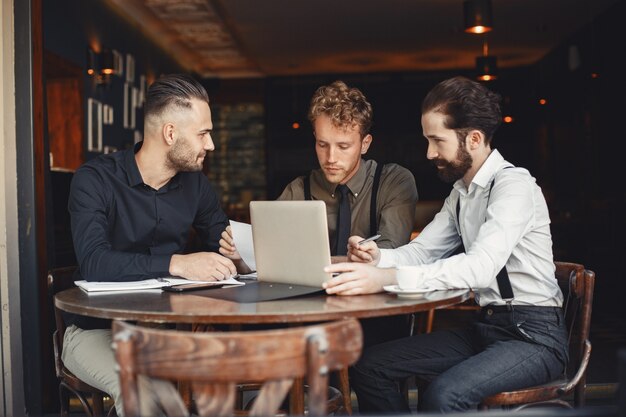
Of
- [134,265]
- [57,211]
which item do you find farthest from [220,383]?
[57,211]

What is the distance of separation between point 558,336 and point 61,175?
3.65m

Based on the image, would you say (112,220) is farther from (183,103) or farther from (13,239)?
(13,239)

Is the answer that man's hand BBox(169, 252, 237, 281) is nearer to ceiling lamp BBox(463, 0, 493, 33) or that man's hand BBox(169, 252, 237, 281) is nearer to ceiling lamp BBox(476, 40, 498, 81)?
ceiling lamp BBox(463, 0, 493, 33)

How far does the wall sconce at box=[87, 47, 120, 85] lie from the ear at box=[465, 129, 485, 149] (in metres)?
5.46

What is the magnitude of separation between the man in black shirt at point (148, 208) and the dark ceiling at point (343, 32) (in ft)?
16.6

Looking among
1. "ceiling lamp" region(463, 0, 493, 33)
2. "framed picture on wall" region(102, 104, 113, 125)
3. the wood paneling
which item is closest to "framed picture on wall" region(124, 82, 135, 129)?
"framed picture on wall" region(102, 104, 113, 125)

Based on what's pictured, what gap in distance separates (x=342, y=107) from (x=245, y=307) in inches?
52.1

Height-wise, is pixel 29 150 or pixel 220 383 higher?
pixel 29 150

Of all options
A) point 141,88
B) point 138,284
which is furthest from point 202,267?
point 141,88

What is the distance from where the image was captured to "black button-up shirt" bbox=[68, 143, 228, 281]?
99.4 inches

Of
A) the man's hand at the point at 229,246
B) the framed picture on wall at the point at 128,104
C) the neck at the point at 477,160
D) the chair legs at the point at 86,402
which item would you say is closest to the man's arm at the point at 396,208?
the neck at the point at 477,160

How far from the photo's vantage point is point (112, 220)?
9.39ft

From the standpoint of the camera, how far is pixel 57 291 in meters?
2.88

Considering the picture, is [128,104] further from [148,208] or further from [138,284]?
[138,284]
